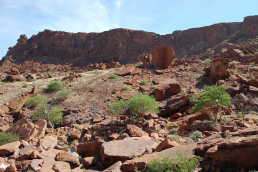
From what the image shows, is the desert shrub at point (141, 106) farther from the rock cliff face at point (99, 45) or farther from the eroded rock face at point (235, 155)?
the rock cliff face at point (99, 45)

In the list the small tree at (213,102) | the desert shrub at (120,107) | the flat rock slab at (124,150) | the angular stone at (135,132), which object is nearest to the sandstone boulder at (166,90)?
the desert shrub at (120,107)

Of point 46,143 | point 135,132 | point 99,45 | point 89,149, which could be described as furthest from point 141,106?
point 99,45

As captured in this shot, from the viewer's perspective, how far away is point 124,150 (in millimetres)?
5660

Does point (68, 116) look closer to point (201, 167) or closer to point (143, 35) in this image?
point (201, 167)

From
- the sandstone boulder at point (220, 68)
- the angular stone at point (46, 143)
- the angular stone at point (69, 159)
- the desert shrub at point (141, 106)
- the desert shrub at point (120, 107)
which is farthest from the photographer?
the sandstone boulder at point (220, 68)

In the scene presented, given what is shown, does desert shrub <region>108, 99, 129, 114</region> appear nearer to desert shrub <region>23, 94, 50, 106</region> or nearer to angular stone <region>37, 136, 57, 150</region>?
angular stone <region>37, 136, 57, 150</region>

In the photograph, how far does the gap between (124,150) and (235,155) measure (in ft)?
10.5

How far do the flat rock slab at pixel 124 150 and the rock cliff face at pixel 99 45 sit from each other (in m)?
51.5

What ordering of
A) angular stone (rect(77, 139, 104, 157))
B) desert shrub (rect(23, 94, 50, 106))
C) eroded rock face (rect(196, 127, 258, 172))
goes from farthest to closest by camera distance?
desert shrub (rect(23, 94, 50, 106)) < angular stone (rect(77, 139, 104, 157)) < eroded rock face (rect(196, 127, 258, 172))

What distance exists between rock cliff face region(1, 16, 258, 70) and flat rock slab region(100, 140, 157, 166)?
51.5m

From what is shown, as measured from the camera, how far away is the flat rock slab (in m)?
5.36

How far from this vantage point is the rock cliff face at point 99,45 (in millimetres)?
57353

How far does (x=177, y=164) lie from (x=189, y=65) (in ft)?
59.0

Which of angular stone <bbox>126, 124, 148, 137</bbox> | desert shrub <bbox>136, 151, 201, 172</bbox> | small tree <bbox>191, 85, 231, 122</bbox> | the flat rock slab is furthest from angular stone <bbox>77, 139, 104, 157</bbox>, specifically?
small tree <bbox>191, 85, 231, 122</bbox>
